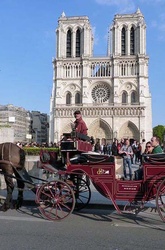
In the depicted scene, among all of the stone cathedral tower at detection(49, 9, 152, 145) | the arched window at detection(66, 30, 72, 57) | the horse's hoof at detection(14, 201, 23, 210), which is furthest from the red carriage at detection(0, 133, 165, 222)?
the arched window at detection(66, 30, 72, 57)

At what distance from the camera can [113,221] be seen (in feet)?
18.2

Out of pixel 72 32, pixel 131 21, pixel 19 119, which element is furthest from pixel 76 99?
pixel 19 119

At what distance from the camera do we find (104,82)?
53.6 metres

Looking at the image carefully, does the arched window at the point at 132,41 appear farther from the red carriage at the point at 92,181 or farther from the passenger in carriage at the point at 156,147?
the red carriage at the point at 92,181

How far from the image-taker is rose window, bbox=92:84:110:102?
177 feet

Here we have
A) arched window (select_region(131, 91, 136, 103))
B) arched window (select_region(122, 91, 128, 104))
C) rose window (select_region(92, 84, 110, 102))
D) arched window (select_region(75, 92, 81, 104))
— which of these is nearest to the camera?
arched window (select_region(131, 91, 136, 103))

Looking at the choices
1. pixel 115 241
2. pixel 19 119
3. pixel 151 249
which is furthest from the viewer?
pixel 19 119

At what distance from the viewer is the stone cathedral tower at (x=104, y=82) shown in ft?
170

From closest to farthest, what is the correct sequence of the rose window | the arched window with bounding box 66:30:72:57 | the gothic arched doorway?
the gothic arched doorway, the rose window, the arched window with bounding box 66:30:72:57

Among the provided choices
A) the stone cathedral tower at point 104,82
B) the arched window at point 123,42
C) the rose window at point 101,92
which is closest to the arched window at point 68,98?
the stone cathedral tower at point 104,82

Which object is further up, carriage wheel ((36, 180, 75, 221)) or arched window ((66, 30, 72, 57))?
arched window ((66, 30, 72, 57))

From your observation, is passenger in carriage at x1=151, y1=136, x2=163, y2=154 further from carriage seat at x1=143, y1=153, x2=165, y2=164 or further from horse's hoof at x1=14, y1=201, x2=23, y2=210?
horse's hoof at x1=14, y1=201, x2=23, y2=210

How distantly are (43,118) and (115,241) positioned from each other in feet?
333

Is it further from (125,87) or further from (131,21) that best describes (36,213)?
(131,21)
